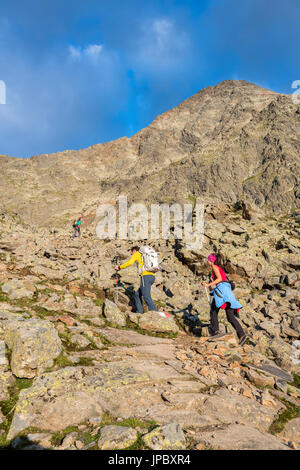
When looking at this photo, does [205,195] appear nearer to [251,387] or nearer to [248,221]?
[248,221]

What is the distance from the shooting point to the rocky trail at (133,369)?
3439mm

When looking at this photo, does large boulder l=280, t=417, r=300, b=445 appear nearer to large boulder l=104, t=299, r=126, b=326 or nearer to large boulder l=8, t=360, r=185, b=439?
large boulder l=8, t=360, r=185, b=439

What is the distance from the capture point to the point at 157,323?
898 cm

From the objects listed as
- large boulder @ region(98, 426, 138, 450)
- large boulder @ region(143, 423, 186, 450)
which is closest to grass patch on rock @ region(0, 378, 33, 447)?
large boulder @ region(98, 426, 138, 450)

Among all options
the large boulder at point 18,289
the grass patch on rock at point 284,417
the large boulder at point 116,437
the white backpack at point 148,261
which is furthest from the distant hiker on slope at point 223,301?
the large boulder at point 18,289

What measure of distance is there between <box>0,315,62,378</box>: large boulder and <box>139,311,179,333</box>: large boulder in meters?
3.88

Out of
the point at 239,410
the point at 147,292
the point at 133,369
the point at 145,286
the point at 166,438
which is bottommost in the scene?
the point at 239,410

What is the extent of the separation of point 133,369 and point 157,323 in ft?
12.1

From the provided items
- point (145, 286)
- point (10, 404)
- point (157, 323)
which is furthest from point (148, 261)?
point (10, 404)

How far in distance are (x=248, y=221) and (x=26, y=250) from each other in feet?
60.2

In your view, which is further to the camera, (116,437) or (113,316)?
(113,316)

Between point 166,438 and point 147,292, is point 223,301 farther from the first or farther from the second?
point 166,438

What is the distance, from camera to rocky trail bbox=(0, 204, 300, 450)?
3.44m
